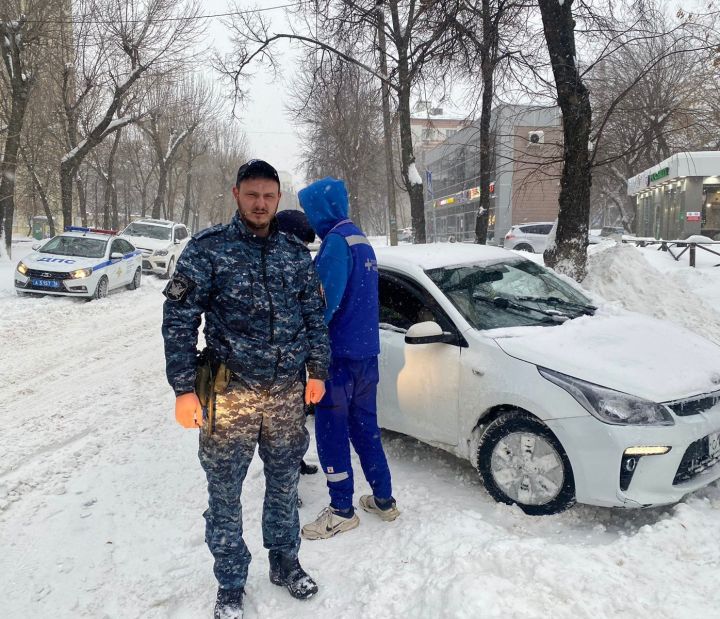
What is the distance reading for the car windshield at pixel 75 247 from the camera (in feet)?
42.1

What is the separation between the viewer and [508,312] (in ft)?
12.9

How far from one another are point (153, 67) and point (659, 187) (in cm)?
2340

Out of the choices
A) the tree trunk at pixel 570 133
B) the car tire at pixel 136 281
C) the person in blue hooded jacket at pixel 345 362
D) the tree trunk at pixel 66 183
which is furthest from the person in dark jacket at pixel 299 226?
the tree trunk at pixel 66 183

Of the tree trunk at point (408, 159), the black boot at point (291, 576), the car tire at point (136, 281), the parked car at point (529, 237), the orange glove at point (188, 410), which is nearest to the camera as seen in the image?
the orange glove at point (188, 410)

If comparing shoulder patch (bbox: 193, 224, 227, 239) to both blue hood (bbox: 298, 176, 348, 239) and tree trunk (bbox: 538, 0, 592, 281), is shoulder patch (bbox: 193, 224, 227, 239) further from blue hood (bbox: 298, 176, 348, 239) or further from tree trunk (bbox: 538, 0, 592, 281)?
tree trunk (bbox: 538, 0, 592, 281)

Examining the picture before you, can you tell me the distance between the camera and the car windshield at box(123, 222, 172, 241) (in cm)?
1848

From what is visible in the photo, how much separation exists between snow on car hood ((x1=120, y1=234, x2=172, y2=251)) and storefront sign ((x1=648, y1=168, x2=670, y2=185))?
21078 mm

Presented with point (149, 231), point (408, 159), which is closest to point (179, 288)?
point (408, 159)

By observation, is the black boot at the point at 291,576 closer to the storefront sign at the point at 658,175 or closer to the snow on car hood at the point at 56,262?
the snow on car hood at the point at 56,262

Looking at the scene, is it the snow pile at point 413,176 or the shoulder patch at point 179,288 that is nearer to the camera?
the shoulder patch at point 179,288

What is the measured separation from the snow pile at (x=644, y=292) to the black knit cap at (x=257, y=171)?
6.74 metres

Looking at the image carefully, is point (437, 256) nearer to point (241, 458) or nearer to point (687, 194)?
point (241, 458)

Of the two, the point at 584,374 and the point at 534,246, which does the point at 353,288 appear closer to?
the point at 584,374

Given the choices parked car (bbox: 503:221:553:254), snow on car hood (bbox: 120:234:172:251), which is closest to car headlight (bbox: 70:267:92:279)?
snow on car hood (bbox: 120:234:172:251)
